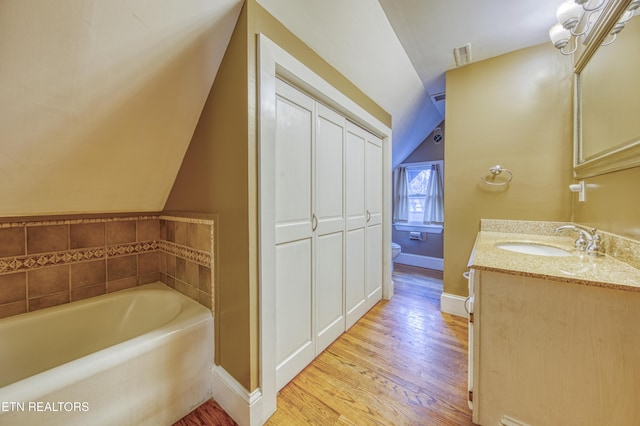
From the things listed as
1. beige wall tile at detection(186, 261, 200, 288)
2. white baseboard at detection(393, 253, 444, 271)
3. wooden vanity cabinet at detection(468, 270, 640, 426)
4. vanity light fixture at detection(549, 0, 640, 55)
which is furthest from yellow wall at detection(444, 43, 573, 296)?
beige wall tile at detection(186, 261, 200, 288)

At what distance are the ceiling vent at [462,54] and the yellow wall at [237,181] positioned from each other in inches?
59.6

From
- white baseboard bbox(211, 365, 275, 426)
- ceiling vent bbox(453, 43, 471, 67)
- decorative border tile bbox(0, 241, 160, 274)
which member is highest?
ceiling vent bbox(453, 43, 471, 67)

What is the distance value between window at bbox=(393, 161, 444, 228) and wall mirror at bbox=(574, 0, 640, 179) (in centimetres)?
214

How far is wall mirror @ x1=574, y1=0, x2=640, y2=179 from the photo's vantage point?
3.45 ft

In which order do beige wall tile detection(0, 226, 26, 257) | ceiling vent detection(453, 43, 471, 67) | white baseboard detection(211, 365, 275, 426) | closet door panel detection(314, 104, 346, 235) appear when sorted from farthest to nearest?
1. ceiling vent detection(453, 43, 471, 67)
2. closet door panel detection(314, 104, 346, 235)
3. beige wall tile detection(0, 226, 26, 257)
4. white baseboard detection(211, 365, 275, 426)

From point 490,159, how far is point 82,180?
10.1 ft

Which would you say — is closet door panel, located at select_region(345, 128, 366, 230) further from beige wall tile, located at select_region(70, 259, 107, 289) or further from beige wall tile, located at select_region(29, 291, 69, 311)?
beige wall tile, located at select_region(29, 291, 69, 311)

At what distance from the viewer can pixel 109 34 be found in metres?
0.90

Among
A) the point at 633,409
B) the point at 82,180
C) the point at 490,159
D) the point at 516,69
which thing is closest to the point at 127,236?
the point at 82,180

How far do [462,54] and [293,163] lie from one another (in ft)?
6.38

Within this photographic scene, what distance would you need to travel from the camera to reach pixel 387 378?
4.96 feet

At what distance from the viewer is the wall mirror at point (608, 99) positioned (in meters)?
1.05

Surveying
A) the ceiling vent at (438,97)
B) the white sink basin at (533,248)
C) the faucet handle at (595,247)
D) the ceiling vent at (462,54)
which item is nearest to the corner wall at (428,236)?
the ceiling vent at (438,97)

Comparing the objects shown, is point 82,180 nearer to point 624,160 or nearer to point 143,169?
point 143,169
